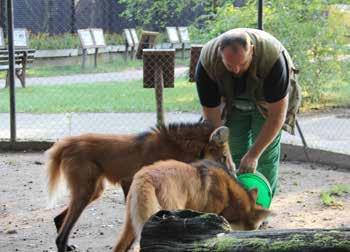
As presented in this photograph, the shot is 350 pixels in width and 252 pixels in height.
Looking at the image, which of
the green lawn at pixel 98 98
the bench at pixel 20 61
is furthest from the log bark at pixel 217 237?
the bench at pixel 20 61

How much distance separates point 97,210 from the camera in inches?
236

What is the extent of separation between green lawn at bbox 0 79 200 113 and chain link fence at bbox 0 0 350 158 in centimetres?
2

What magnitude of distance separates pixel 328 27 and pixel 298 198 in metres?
5.79

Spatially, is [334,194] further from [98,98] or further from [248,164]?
[98,98]

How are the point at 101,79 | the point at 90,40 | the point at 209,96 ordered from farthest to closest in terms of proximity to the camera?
1. the point at 90,40
2. the point at 101,79
3. the point at 209,96

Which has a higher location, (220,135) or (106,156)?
(220,135)

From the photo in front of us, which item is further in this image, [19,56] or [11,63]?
[19,56]

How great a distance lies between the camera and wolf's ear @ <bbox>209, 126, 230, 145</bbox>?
14.4 ft

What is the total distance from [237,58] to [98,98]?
935 cm

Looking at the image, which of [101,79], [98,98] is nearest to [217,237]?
[98,98]

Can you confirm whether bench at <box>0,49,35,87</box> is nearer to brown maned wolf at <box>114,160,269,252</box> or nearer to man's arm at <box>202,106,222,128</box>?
man's arm at <box>202,106,222,128</box>

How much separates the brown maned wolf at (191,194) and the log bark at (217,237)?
0.93 metres

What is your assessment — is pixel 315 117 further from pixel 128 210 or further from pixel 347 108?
pixel 128 210

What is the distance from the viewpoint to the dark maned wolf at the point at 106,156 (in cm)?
486
